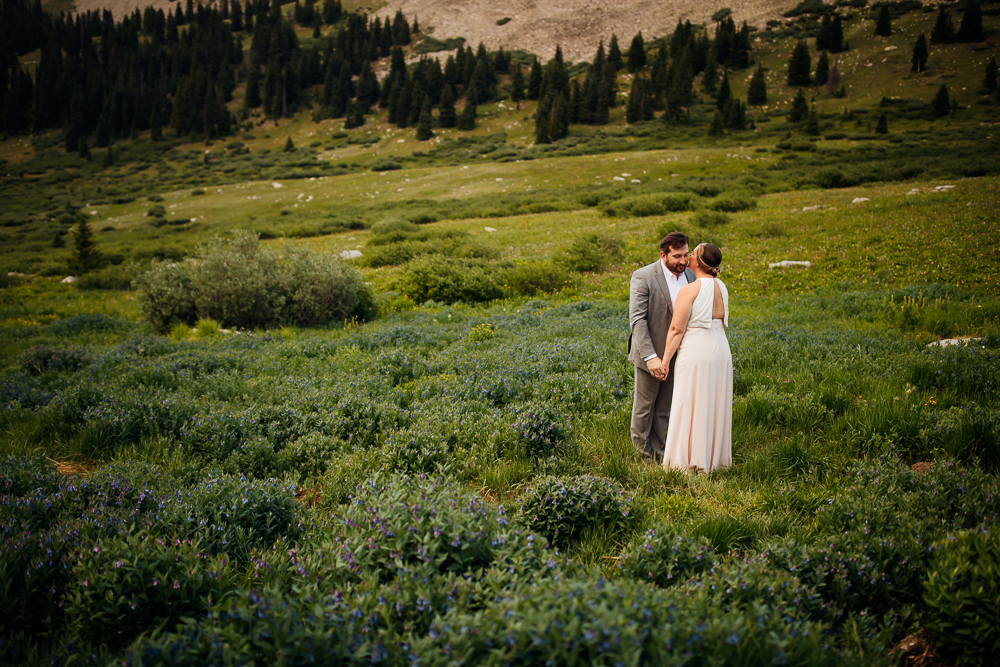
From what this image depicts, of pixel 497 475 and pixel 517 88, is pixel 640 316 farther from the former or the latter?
pixel 517 88

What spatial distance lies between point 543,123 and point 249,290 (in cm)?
8318

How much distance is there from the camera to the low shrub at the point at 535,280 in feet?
55.3

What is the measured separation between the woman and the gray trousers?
45 cm

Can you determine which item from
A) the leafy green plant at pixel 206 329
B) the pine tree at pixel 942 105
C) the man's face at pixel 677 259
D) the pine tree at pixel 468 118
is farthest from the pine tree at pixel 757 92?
the man's face at pixel 677 259

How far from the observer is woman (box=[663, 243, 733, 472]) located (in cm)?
549

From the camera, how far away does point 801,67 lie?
94.6 metres

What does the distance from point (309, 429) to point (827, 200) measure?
1238 inches

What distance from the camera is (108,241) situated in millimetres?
42250

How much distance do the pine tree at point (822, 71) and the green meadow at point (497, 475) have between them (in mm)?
93306

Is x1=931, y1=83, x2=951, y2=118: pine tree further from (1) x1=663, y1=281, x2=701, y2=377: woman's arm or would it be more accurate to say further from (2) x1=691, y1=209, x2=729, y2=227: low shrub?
(1) x1=663, y1=281, x2=701, y2=377: woman's arm

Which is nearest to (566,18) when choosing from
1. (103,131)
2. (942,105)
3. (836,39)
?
(836,39)

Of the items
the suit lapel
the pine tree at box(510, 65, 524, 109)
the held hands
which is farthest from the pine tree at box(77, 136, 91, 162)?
the held hands

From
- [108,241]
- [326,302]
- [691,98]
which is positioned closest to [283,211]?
[108,241]

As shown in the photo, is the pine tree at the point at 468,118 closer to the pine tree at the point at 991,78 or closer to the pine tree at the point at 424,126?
the pine tree at the point at 424,126
